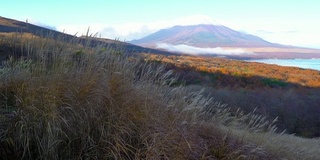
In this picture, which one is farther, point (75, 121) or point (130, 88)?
point (130, 88)

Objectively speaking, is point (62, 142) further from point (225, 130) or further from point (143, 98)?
point (225, 130)

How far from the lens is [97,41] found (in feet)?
15.4

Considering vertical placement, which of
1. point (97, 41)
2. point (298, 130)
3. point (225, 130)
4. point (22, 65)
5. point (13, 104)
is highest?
point (97, 41)

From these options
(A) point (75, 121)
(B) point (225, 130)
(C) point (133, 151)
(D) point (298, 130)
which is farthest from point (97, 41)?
(D) point (298, 130)

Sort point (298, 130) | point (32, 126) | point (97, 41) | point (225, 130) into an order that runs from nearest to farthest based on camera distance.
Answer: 1. point (32, 126)
2. point (97, 41)
3. point (225, 130)
4. point (298, 130)

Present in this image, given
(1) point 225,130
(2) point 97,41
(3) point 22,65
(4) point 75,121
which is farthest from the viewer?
(1) point 225,130

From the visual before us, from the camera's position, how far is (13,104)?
12.6 feet

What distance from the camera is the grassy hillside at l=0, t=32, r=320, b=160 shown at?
11.8 ft

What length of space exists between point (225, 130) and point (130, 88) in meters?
1.91

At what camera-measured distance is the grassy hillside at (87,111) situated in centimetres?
361

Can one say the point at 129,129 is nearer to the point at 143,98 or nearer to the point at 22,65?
the point at 143,98

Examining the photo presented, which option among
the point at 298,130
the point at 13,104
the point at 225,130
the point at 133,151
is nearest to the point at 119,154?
the point at 133,151

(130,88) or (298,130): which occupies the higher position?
(130,88)

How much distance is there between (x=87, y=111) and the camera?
12.8 ft
